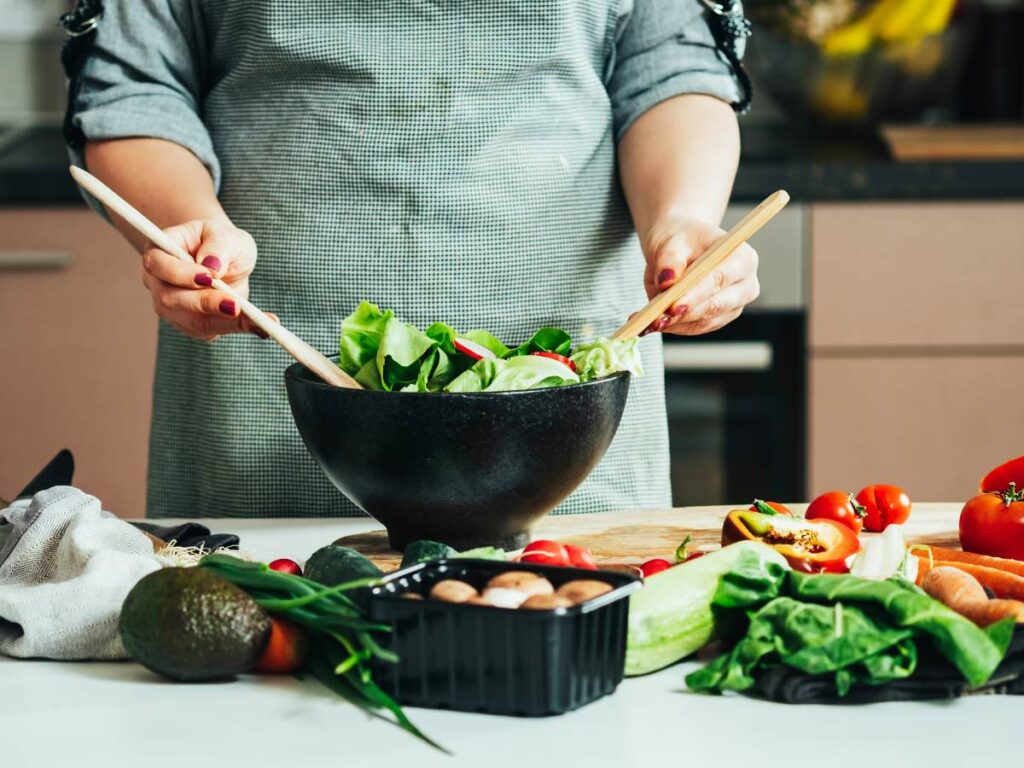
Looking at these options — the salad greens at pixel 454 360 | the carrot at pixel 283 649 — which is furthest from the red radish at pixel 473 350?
the carrot at pixel 283 649

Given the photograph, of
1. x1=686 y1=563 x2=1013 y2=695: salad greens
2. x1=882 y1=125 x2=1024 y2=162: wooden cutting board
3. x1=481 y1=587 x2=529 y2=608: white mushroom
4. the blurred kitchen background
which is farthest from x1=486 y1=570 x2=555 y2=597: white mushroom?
x1=882 y1=125 x2=1024 y2=162: wooden cutting board

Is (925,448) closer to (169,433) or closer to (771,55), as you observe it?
(771,55)

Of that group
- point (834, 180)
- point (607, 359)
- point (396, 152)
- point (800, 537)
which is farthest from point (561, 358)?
point (834, 180)

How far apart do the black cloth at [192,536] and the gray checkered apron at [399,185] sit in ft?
0.88

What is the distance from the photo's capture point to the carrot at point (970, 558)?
1085mm

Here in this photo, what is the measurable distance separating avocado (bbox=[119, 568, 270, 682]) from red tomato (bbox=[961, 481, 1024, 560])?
0.58 metres

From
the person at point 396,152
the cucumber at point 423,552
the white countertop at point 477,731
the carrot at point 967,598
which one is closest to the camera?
the white countertop at point 477,731

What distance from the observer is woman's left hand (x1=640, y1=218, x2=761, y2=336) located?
48.4 inches

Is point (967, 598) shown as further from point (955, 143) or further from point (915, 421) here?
point (955, 143)

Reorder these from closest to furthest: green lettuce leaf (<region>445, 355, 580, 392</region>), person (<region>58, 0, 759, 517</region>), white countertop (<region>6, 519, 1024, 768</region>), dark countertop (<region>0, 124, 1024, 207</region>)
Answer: white countertop (<region>6, 519, 1024, 768</region>), green lettuce leaf (<region>445, 355, 580, 392</region>), person (<region>58, 0, 759, 517</region>), dark countertop (<region>0, 124, 1024, 207</region>)

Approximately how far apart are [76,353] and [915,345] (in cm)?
138

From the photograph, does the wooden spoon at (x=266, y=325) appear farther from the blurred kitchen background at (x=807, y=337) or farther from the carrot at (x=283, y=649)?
the blurred kitchen background at (x=807, y=337)

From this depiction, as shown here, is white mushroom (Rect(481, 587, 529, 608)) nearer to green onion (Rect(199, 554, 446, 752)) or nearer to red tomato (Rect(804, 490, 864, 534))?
green onion (Rect(199, 554, 446, 752))

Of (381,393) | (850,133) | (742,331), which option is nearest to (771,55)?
(850,133)
